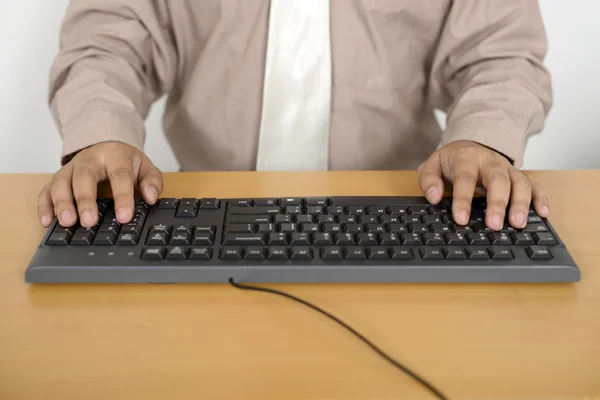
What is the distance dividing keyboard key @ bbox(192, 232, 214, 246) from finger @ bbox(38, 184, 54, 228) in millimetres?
158

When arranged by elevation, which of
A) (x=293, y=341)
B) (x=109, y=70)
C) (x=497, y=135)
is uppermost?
(x=109, y=70)

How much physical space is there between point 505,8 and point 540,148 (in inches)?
20.6

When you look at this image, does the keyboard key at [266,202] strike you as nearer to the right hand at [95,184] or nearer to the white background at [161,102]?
the right hand at [95,184]

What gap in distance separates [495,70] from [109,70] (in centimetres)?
52

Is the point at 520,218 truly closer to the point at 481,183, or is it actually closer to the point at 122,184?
the point at 481,183

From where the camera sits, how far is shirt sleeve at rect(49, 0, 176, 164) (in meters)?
0.70

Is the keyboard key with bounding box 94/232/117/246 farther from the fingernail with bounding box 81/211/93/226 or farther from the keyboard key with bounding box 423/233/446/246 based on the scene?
the keyboard key with bounding box 423/233/446/246

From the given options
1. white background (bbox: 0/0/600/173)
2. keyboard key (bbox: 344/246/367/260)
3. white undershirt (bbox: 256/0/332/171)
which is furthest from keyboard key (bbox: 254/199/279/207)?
white background (bbox: 0/0/600/173)

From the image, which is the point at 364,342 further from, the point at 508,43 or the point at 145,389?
the point at 508,43

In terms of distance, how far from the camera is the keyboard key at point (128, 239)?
20.0 inches

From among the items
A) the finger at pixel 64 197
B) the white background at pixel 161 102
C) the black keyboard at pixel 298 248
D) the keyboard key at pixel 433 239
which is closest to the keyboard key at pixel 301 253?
the black keyboard at pixel 298 248

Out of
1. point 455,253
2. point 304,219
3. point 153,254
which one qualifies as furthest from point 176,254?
point 455,253

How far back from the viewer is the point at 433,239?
51 cm

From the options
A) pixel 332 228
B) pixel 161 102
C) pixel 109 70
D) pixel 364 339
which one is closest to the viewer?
pixel 364 339
